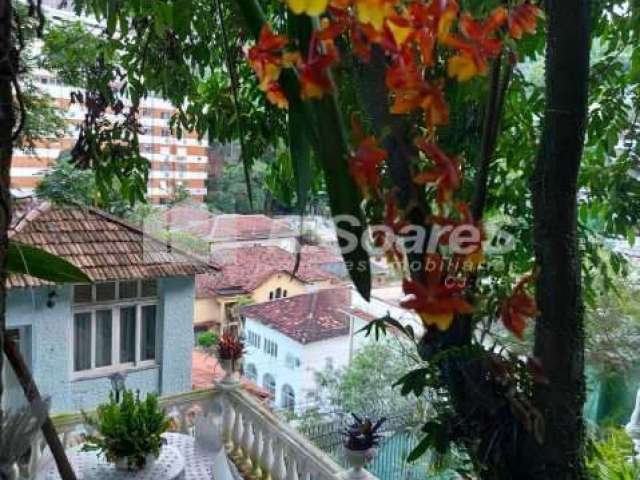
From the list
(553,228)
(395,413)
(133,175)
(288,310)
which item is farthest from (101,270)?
(553,228)

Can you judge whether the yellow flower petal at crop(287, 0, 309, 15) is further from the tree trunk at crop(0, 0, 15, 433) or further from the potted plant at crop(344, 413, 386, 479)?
the potted plant at crop(344, 413, 386, 479)

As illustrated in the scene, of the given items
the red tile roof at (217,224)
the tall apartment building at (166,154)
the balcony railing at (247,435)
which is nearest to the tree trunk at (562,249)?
the red tile roof at (217,224)

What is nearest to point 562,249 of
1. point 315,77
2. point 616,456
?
point 315,77

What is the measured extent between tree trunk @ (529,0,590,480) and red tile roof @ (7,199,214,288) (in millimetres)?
1515

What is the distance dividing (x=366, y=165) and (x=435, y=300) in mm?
105

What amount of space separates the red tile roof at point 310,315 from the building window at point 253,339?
15 cm

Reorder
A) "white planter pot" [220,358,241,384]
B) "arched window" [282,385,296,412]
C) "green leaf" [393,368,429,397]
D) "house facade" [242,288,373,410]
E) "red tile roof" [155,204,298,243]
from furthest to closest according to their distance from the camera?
"white planter pot" [220,358,241,384]
"arched window" [282,385,296,412]
"house facade" [242,288,373,410]
"red tile roof" [155,204,298,243]
"green leaf" [393,368,429,397]

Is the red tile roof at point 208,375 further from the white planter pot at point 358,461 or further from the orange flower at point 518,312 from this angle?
the orange flower at point 518,312

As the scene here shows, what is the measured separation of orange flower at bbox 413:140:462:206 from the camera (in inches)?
14.4

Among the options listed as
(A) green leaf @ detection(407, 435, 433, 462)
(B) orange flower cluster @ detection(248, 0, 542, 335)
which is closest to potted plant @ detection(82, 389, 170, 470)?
(A) green leaf @ detection(407, 435, 433, 462)

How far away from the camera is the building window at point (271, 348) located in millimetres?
1905

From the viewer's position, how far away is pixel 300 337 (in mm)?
1711

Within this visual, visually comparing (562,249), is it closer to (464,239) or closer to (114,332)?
(464,239)

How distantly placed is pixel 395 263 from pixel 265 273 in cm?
127
